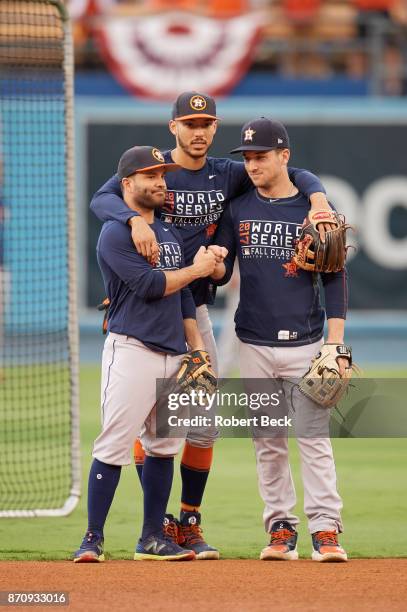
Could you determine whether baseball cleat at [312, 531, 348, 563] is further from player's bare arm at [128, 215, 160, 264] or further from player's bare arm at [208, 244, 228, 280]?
player's bare arm at [128, 215, 160, 264]

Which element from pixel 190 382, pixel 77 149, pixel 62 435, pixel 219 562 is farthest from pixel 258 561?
pixel 77 149

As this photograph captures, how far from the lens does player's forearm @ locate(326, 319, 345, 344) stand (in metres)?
6.42

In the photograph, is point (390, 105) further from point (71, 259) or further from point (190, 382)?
point (190, 382)

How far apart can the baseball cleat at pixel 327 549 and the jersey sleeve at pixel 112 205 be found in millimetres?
1894

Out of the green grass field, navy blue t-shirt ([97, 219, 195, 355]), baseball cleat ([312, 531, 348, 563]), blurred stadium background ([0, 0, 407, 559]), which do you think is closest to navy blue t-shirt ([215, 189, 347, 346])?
navy blue t-shirt ([97, 219, 195, 355])

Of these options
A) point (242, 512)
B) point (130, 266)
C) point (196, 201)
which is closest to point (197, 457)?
point (130, 266)

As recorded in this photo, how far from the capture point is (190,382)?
625cm

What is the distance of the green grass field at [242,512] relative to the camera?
7133 millimetres

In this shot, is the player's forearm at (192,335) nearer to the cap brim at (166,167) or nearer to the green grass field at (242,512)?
the cap brim at (166,167)

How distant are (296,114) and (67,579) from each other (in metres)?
13.4

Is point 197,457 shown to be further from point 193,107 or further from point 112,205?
point 193,107

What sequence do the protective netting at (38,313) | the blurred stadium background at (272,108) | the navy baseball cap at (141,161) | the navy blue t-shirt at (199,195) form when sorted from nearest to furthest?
the navy baseball cap at (141,161), the navy blue t-shirt at (199,195), the protective netting at (38,313), the blurred stadium background at (272,108)

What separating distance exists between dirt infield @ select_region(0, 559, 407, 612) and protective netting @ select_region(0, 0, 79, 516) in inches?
76.9

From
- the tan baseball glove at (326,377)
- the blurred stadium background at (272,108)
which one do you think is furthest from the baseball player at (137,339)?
the blurred stadium background at (272,108)
